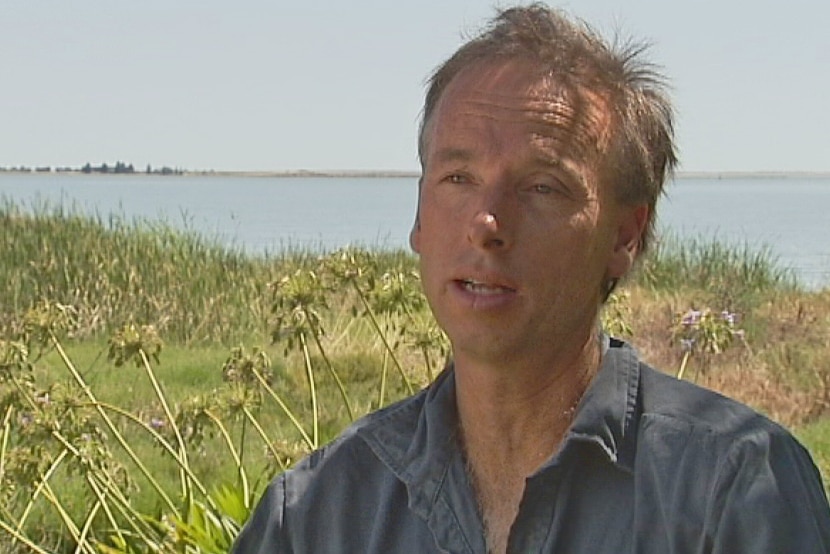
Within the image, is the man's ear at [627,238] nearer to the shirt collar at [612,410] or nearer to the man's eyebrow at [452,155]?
the shirt collar at [612,410]

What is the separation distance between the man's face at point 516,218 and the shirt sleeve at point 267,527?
13.6 inches

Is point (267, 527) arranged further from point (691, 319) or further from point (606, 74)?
point (691, 319)

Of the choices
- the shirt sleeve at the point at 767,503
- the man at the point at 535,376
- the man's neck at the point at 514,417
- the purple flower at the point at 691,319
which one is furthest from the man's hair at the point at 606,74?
the purple flower at the point at 691,319

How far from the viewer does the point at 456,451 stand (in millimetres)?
2240

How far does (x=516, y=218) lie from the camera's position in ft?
6.79

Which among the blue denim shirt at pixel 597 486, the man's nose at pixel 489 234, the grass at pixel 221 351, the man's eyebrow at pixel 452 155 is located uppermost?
the man's eyebrow at pixel 452 155

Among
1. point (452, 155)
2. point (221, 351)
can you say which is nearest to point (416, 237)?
point (452, 155)

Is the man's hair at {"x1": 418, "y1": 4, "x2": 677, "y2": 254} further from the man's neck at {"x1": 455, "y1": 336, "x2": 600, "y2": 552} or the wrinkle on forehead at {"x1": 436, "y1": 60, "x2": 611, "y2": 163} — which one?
the man's neck at {"x1": 455, "y1": 336, "x2": 600, "y2": 552}

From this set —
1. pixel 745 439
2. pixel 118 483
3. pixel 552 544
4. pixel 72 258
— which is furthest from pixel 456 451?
pixel 72 258

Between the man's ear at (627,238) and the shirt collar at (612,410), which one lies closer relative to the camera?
the shirt collar at (612,410)

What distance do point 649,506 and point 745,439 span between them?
140mm

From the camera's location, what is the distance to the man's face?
2053 mm

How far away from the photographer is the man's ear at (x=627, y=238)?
7.20ft

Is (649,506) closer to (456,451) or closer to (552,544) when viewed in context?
(552,544)
